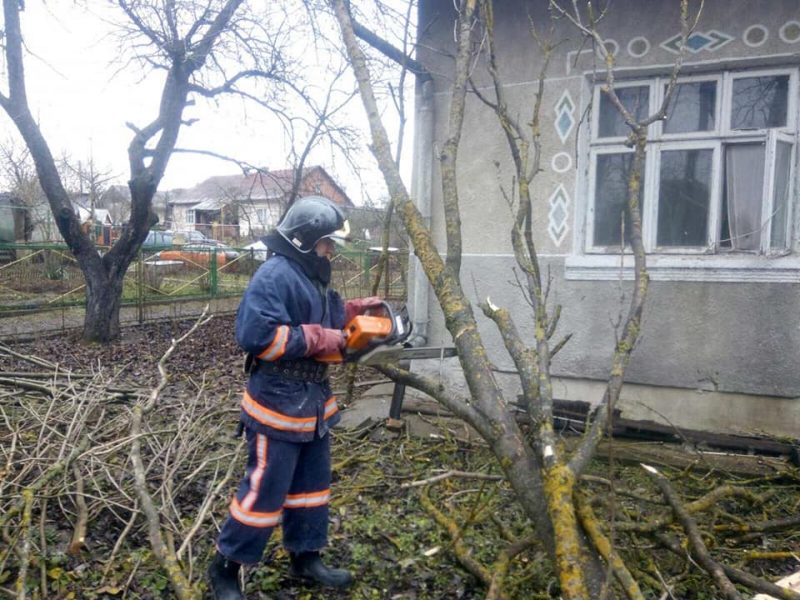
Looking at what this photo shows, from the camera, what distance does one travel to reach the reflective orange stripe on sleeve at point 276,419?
2.71 meters

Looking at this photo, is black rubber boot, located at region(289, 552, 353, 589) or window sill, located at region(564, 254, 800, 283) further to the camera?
window sill, located at region(564, 254, 800, 283)

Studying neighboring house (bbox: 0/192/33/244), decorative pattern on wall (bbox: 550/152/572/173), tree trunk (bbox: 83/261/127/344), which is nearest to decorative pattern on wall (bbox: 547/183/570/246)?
decorative pattern on wall (bbox: 550/152/572/173)

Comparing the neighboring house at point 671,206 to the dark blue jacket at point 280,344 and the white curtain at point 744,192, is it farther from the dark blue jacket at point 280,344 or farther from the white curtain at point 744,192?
the dark blue jacket at point 280,344

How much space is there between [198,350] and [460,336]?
22.9ft

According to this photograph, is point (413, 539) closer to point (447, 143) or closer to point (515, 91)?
point (447, 143)

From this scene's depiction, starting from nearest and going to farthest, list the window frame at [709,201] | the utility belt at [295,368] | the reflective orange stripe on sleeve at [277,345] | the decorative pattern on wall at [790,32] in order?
1. the reflective orange stripe on sleeve at [277,345]
2. the utility belt at [295,368]
3. the decorative pattern on wall at [790,32]
4. the window frame at [709,201]

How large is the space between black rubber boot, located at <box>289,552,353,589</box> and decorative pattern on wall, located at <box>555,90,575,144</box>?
12.8 ft

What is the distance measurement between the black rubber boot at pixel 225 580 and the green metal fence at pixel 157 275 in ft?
23.1

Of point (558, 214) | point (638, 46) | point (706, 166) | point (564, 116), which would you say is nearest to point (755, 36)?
point (638, 46)

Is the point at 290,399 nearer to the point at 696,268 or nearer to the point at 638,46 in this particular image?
the point at 696,268

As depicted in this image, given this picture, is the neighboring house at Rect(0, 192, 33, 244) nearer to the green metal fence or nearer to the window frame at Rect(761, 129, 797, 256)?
the green metal fence

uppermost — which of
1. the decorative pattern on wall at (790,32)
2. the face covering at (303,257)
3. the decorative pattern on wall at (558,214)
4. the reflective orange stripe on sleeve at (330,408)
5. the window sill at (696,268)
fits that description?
the decorative pattern on wall at (790,32)

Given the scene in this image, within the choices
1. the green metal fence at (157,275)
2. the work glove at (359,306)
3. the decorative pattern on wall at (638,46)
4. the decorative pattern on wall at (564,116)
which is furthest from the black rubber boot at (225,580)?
the green metal fence at (157,275)

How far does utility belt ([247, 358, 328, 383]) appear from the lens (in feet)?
9.09
